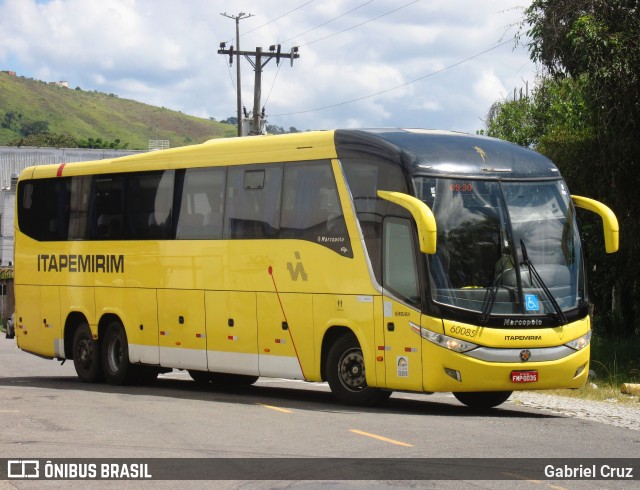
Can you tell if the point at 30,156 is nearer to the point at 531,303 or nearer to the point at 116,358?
the point at 116,358

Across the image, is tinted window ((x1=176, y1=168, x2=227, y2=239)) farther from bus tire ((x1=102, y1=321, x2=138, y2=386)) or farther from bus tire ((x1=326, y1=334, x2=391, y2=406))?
bus tire ((x1=326, y1=334, x2=391, y2=406))

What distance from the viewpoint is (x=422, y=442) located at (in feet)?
42.0

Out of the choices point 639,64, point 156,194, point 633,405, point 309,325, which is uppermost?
point 639,64

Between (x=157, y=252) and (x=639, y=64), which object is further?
(x=639, y=64)

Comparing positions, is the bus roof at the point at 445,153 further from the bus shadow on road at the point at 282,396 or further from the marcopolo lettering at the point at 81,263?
the marcopolo lettering at the point at 81,263

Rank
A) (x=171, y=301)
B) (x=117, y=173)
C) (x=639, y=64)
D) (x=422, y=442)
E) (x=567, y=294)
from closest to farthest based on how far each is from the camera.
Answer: (x=422, y=442) → (x=567, y=294) → (x=171, y=301) → (x=117, y=173) → (x=639, y=64)

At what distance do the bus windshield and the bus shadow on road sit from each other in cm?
159

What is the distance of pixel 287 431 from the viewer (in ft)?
45.2

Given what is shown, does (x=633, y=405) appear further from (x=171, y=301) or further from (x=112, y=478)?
(x=112, y=478)

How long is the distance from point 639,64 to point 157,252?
1079cm

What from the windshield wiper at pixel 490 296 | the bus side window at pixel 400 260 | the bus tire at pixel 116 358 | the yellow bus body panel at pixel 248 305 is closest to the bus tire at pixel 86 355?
the bus tire at pixel 116 358

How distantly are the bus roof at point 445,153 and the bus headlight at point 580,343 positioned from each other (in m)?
2.28

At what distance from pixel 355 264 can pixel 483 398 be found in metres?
2.84

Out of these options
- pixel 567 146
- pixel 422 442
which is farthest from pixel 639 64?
pixel 422 442
